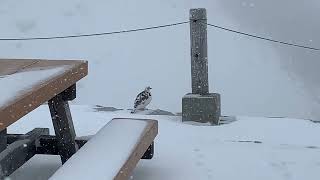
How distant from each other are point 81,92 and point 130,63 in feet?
7.66

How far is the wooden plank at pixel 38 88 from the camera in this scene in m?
2.13

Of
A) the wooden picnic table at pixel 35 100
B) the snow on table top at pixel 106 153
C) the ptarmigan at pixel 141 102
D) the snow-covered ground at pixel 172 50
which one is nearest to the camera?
the wooden picnic table at pixel 35 100

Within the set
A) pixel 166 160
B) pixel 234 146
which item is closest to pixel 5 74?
pixel 166 160

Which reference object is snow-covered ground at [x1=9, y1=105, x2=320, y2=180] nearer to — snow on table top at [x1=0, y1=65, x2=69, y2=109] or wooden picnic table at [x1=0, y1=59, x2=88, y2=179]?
wooden picnic table at [x1=0, y1=59, x2=88, y2=179]

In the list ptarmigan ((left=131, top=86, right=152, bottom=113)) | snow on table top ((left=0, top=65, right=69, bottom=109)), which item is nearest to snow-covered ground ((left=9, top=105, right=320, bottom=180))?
ptarmigan ((left=131, top=86, right=152, bottom=113))

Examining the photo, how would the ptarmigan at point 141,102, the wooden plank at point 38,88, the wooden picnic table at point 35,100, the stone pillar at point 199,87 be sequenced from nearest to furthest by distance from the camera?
1. the wooden plank at point 38,88
2. the wooden picnic table at point 35,100
3. the stone pillar at point 199,87
4. the ptarmigan at point 141,102

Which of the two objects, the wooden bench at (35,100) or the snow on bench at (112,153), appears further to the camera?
the snow on bench at (112,153)

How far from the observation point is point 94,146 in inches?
109

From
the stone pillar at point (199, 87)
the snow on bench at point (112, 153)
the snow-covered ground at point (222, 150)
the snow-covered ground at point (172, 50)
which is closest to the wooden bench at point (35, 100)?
the snow-covered ground at point (222, 150)

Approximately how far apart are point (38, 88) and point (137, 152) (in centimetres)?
65

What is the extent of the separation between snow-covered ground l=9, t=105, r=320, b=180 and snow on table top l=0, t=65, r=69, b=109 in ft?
2.92

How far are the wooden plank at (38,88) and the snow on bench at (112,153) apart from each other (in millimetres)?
328

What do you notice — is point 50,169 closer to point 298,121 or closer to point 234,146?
point 234,146

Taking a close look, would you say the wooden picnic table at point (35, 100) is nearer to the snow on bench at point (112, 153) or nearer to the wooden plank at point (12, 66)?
the wooden plank at point (12, 66)
